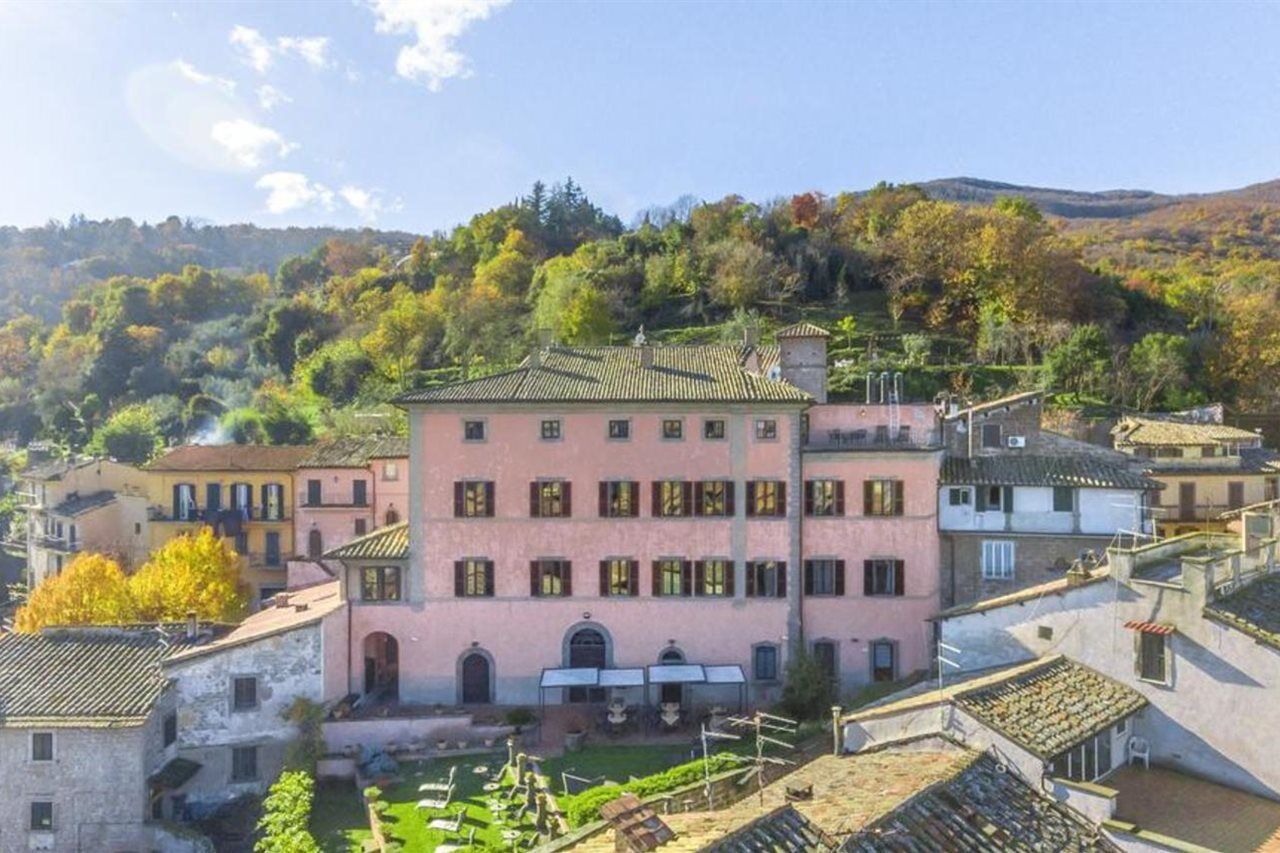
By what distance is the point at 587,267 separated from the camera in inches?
2623

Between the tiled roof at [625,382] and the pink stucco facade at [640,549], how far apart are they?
1.53 ft

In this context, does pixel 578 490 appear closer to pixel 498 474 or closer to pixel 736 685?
pixel 498 474

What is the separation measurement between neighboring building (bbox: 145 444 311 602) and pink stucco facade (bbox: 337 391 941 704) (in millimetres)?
17248

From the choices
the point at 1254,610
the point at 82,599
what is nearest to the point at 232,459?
the point at 82,599

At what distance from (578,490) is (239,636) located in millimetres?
10905

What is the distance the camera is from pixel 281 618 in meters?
28.3

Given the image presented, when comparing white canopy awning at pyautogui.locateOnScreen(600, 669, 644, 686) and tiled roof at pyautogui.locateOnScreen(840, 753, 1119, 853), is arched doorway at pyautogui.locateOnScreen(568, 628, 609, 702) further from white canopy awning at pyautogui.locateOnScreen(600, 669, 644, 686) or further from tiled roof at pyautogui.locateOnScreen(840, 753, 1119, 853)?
tiled roof at pyautogui.locateOnScreen(840, 753, 1119, 853)

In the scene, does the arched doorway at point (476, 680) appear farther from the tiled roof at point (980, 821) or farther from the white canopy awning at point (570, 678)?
the tiled roof at point (980, 821)

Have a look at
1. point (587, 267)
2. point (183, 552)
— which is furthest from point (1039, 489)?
point (587, 267)

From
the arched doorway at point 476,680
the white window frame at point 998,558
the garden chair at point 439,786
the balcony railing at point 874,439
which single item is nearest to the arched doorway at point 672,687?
the arched doorway at point 476,680

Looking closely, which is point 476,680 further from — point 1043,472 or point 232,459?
point 232,459

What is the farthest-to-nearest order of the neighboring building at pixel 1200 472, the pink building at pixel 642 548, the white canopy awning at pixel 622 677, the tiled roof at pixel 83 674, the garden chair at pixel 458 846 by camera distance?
the neighboring building at pixel 1200 472, the pink building at pixel 642 548, the white canopy awning at pixel 622 677, the tiled roof at pixel 83 674, the garden chair at pixel 458 846

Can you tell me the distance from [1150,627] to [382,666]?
72.4 ft

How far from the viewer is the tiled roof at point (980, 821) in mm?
11172
